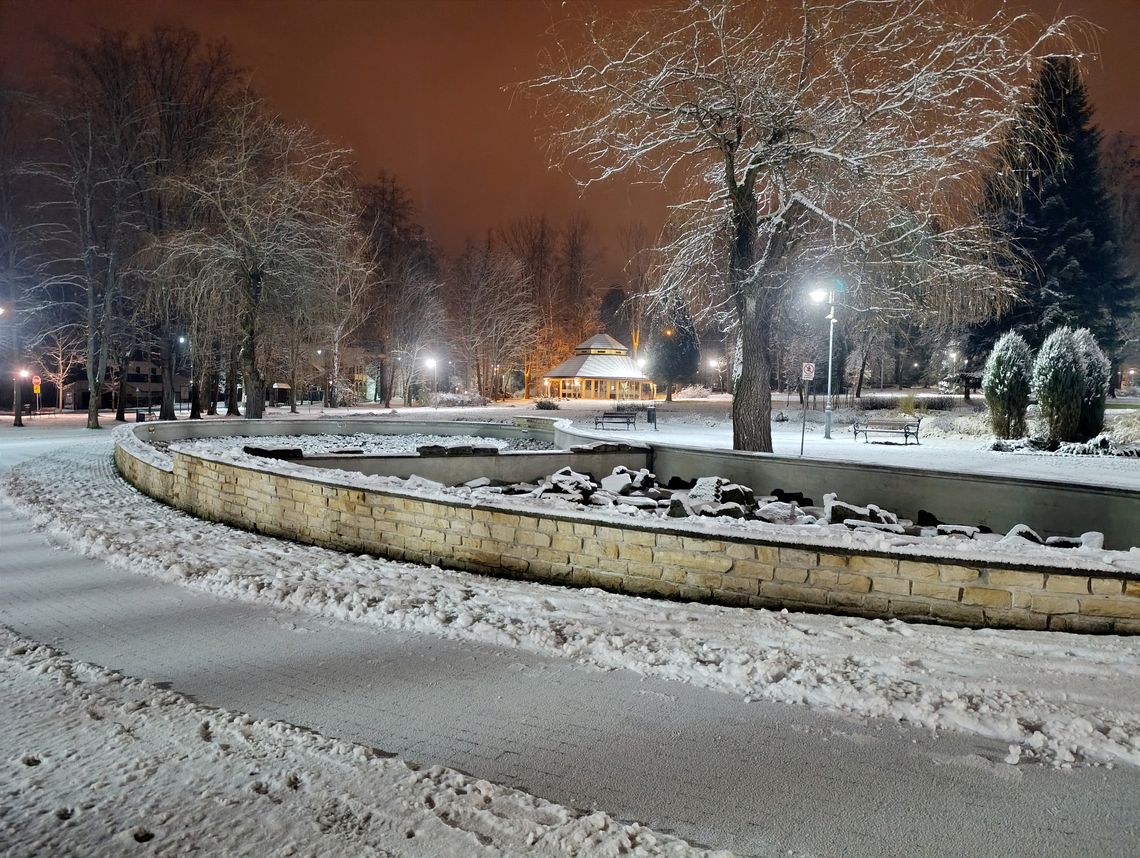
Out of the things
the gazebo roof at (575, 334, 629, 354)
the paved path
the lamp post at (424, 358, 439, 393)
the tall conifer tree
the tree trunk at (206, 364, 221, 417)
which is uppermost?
the tall conifer tree

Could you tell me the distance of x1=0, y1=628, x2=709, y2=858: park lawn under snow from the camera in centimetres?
256

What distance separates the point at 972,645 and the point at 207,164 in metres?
29.0

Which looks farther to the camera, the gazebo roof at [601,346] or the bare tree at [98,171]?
the gazebo roof at [601,346]

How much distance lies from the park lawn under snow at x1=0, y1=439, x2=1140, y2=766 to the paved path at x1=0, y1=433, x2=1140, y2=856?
18 cm

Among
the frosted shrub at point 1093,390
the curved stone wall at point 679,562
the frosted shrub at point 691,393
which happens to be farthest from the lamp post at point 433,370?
the curved stone wall at point 679,562

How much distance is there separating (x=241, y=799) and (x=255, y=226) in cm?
2761

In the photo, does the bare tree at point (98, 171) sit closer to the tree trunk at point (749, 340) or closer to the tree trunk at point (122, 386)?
the tree trunk at point (122, 386)

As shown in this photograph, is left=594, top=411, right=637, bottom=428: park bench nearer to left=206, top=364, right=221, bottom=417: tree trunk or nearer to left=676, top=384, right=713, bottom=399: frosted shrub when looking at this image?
left=206, top=364, right=221, bottom=417: tree trunk

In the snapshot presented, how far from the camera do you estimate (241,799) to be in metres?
2.84

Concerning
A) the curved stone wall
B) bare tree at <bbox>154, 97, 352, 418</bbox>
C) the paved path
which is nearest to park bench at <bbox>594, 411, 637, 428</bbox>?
bare tree at <bbox>154, 97, 352, 418</bbox>

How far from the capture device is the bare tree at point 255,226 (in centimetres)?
2606

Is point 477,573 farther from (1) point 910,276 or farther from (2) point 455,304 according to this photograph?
(2) point 455,304

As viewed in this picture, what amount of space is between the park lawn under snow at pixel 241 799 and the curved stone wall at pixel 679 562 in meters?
3.03

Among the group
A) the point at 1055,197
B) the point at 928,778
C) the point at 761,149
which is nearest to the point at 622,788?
the point at 928,778
